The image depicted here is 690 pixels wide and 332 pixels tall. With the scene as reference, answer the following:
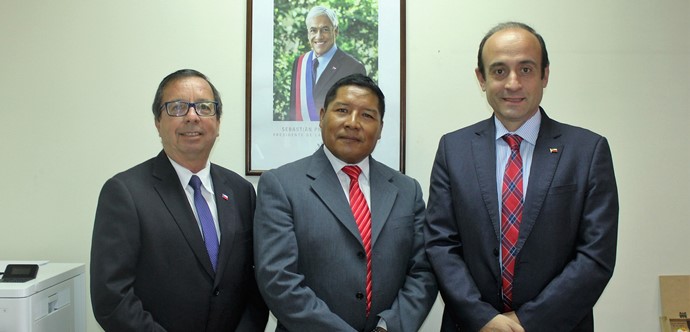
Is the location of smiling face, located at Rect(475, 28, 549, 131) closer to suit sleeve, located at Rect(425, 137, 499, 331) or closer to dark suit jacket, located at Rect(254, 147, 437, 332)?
suit sleeve, located at Rect(425, 137, 499, 331)

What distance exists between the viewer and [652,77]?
271 cm

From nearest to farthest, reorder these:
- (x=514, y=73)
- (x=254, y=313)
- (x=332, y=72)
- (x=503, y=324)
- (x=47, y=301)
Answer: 1. (x=503, y=324)
2. (x=514, y=73)
3. (x=254, y=313)
4. (x=47, y=301)
5. (x=332, y=72)

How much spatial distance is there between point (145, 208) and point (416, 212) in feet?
3.11

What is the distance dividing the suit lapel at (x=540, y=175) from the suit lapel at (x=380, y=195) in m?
0.45

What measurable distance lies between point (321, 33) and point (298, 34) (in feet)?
0.37

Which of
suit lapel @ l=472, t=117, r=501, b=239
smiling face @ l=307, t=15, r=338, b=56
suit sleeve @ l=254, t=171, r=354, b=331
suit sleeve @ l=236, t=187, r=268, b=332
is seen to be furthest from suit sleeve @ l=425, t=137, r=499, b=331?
smiling face @ l=307, t=15, r=338, b=56

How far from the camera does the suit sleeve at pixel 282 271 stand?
169 cm

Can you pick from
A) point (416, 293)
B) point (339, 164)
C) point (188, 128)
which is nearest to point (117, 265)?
point (188, 128)

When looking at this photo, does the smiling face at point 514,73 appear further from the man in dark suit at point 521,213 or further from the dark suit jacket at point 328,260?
the dark suit jacket at point 328,260

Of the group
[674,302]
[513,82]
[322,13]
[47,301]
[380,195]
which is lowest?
[674,302]

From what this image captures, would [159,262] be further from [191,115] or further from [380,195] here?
[380,195]

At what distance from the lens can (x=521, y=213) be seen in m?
1.72

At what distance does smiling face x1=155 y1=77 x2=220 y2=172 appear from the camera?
6.10ft

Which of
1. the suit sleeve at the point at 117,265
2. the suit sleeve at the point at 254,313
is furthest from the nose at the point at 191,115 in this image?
the suit sleeve at the point at 254,313
